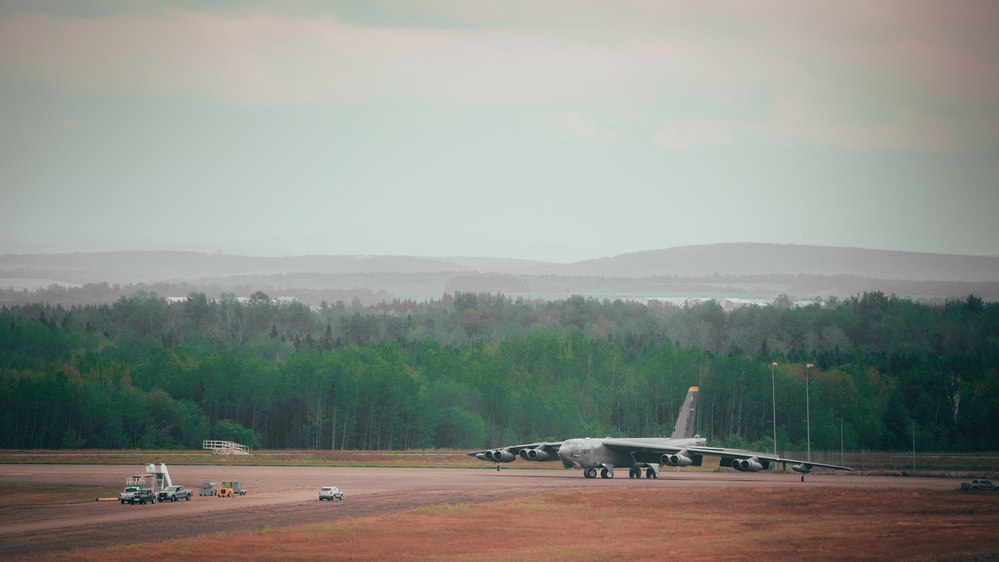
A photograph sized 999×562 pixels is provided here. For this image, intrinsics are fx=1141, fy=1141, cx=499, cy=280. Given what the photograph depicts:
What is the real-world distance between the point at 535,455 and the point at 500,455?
11.3ft

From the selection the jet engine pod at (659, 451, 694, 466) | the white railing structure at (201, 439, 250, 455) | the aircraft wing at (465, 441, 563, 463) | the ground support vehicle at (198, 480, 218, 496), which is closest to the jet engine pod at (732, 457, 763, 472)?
the jet engine pod at (659, 451, 694, 466)

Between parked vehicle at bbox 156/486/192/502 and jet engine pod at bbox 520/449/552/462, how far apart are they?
29.8m

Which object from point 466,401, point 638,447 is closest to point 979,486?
point 638,447

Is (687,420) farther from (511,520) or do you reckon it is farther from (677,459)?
(511,520)

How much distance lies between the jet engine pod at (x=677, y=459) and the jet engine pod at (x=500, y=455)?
12315 mm

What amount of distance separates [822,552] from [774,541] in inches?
132

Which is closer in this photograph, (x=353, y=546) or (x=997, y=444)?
(x=353, y=546)

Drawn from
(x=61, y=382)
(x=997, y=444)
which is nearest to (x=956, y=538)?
(x=997, y=444)

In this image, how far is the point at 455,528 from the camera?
48.4 metres

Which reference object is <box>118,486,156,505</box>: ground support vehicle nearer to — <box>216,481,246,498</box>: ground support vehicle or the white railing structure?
<box>216,481,246,498</box>: ground support vehicle

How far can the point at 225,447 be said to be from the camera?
103 m

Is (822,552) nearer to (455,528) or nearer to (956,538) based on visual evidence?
(956,538)

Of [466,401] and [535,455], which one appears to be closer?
[535,455]

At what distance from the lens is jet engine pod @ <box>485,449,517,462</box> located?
8475cm
